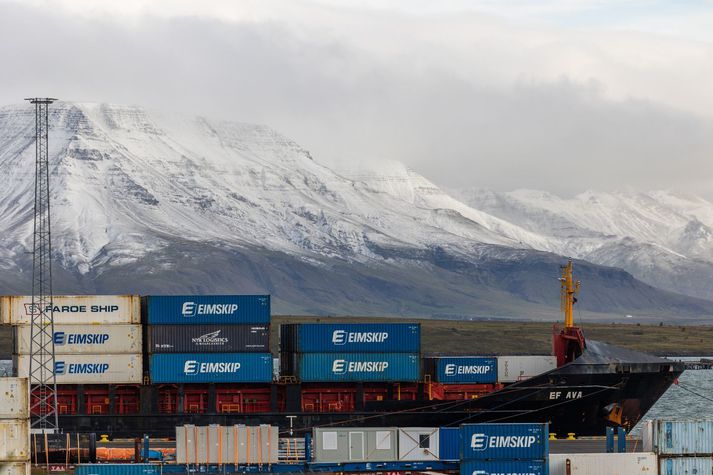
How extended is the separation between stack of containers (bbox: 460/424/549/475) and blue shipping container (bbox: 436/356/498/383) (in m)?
26.7

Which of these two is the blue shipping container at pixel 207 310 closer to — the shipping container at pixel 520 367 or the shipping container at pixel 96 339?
the shipping container at pixel 96 339

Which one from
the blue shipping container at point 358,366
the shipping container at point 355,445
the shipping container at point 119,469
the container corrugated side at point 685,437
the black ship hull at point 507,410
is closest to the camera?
the shipping container at point 119,469

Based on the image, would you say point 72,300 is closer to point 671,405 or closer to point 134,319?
point 134,319

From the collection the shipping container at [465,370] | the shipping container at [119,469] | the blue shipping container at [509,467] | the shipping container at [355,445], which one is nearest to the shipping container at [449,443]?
the shipping container at [355,445]

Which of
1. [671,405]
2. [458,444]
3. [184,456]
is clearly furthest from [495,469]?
[671,405]

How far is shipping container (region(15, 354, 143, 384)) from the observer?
310 ft

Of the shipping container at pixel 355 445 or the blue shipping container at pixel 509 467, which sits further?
the shipping container at pixel 355 445

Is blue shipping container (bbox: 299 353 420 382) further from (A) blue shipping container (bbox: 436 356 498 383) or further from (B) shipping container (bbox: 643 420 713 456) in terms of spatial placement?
(B) shipping container (bbox: 643 420 713 456)

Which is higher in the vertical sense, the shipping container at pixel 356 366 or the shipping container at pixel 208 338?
the shipping container at pixel 208 338

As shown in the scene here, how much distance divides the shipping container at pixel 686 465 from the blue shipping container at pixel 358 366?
25.3 m

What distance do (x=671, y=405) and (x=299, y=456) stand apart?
78.0 metres

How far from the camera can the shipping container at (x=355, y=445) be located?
7456 cm

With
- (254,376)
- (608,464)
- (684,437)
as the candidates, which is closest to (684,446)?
(684,437)

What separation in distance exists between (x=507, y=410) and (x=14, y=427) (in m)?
38.4
